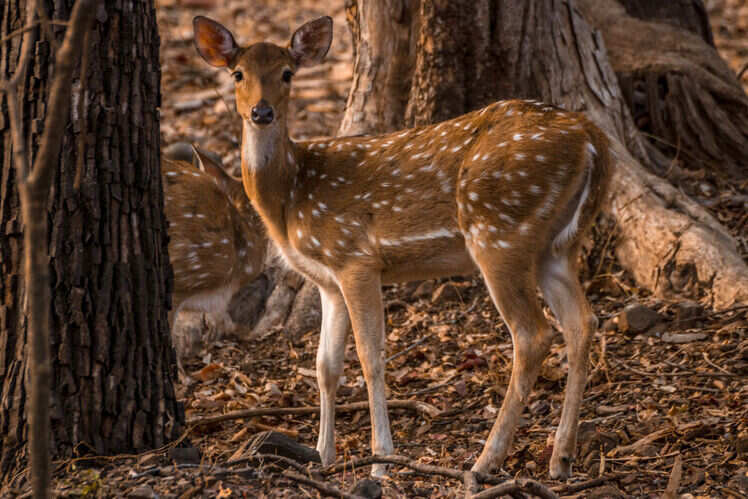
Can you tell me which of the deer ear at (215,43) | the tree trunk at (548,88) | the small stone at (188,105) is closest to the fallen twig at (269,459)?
the deer ear at (215,43)

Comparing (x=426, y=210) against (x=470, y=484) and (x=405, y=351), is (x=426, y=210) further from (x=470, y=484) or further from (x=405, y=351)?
(x=470, y=484)

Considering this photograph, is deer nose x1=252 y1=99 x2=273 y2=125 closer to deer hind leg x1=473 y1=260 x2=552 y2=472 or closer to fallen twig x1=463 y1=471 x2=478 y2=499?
deer hind leg x1=473 y1=260 x2=552 y2=472

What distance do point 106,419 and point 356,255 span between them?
182cm

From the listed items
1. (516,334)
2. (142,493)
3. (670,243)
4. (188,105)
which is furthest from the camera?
(188,105)

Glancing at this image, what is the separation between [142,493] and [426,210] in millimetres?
2373

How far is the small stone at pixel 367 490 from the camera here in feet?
12.1

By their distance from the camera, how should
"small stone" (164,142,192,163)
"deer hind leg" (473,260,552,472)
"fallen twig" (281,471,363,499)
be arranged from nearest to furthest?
"fallen twig" (281,471,363,499) → "deer hind leg" (473,260,552,472) → "small stone" (164,142,192,163)

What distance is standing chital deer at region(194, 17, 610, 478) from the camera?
4715 millimetres

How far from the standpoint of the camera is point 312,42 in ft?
18.9

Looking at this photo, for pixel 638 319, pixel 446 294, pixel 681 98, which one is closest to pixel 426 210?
pixel 638 319

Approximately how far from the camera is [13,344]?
12.8 feet

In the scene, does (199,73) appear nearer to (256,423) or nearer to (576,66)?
(576,66)

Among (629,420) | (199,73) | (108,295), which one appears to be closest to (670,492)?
(629,420)

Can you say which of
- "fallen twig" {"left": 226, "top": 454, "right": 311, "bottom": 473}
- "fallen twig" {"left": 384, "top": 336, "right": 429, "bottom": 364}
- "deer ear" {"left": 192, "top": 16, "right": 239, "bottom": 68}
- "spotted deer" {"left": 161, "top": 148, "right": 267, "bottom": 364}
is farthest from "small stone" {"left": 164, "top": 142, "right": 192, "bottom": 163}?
"fallen twig" {"left": 226, "top": 454, "right": 311, "bottom": 473}
